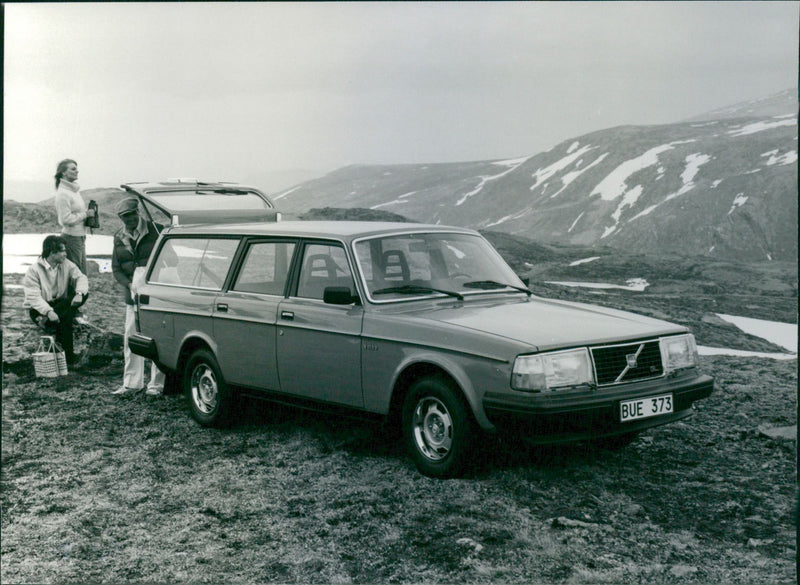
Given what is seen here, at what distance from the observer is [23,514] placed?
529 cm

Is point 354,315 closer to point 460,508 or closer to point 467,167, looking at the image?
point 460,508

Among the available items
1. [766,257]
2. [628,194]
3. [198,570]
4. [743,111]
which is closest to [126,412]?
[198,570]

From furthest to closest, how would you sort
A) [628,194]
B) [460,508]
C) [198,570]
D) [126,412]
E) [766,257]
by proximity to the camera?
[628,194] → [766,257] → [126,412] → [460,508] → [198,570]

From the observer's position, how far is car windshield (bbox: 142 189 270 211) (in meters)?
8.42

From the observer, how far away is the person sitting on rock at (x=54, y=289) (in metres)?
8.81

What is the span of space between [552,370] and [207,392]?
11.3 feet

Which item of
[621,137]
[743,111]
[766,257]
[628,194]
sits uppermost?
[743,111]

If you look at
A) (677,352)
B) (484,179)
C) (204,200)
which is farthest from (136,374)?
(484,179)

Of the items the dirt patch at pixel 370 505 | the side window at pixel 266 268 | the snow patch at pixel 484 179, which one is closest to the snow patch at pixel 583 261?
the snow patch at pixel 484 179

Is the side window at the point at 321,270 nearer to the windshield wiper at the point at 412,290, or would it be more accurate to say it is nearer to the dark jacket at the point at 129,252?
the windshield wiper at the point at 412,290

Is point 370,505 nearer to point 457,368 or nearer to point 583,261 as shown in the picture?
point 457,368

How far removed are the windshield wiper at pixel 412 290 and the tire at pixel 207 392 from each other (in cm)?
185

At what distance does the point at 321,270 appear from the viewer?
6.38 meters

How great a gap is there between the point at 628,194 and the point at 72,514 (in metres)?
40.2
